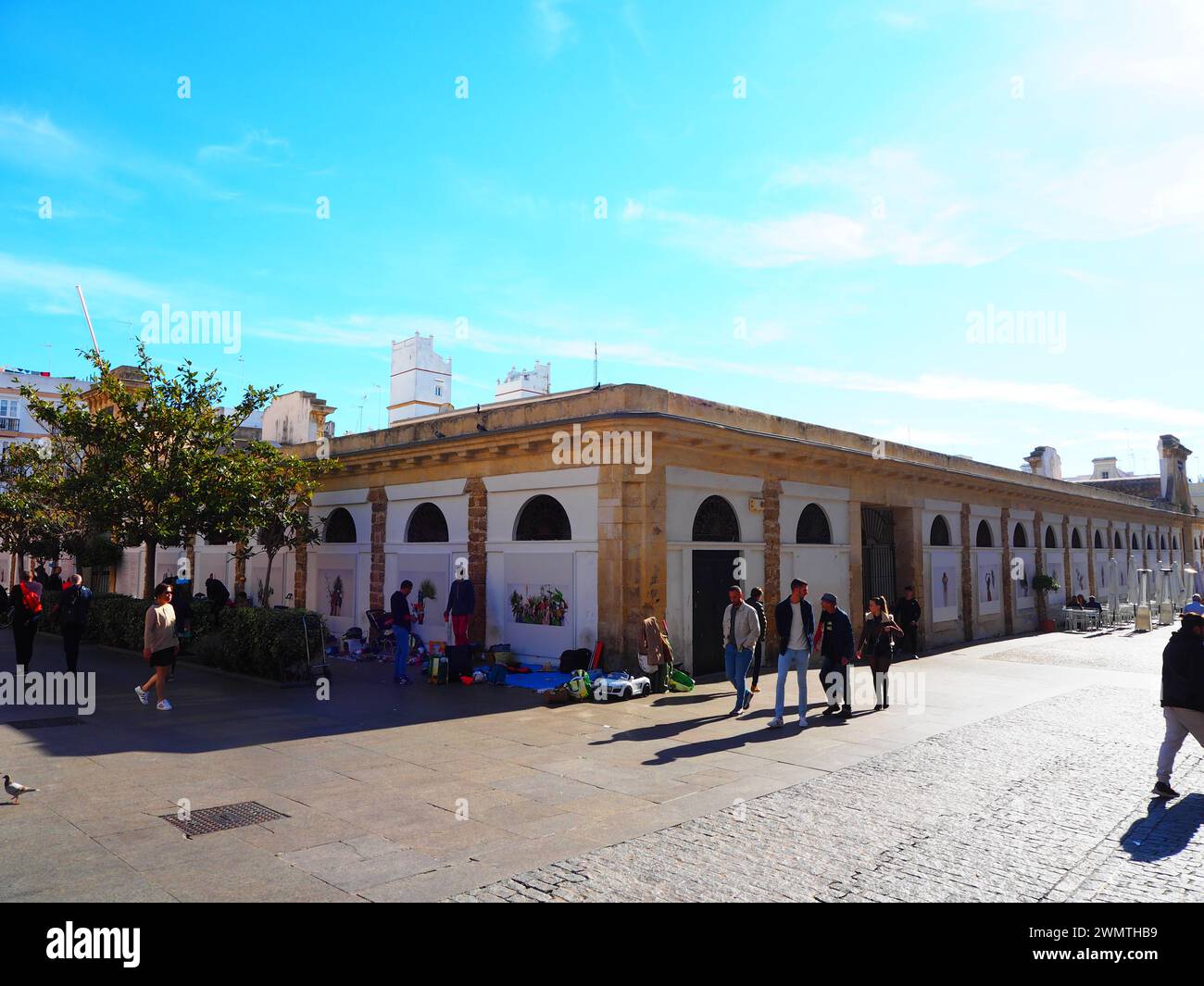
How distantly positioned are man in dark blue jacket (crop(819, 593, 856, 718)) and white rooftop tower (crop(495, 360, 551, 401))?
1938 cm

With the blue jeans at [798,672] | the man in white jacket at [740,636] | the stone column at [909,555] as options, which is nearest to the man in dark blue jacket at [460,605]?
the man in white jacket at [740,636]

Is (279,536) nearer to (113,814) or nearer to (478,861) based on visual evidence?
(113,814)

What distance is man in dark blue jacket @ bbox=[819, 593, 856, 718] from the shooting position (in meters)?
10.9

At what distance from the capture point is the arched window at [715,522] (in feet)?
48.0

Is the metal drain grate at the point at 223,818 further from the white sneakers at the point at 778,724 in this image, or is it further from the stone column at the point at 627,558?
the stone column at the point at 627,558

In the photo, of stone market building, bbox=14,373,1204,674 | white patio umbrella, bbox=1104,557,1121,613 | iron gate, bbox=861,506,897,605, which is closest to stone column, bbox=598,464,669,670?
stone market building, bbox=14,373,1204,674

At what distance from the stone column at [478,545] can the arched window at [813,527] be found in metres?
6.37

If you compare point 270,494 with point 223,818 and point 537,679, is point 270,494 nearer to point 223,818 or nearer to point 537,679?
point 537,679

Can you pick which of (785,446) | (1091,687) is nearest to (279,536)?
(785,446)

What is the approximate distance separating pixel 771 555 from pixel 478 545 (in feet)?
18.8

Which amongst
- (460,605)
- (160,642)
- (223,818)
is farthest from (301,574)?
(223,818)

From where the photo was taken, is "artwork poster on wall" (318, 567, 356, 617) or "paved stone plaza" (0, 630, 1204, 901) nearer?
"paved stone plaza" (0, 630, 1204, 901)

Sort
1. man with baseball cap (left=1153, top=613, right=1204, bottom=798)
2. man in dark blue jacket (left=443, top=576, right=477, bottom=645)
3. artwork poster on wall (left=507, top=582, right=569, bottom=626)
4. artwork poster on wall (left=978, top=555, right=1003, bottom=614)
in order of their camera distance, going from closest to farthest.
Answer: man with baseball cap (left=1153, top=613, right=1204, bottom=798), artwork poster on wall (left=507, top=582, right=569, bottom=626), man in dark blue jacket (left=443, top=576, right=477, bottom=645), artwork poster on wall (left=978, top=555, right=1003, bottom=614)

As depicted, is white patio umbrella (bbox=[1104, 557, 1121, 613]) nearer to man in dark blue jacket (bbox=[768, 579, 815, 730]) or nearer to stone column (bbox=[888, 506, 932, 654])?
stone column (bbox=[888, 506, 932, 654])
